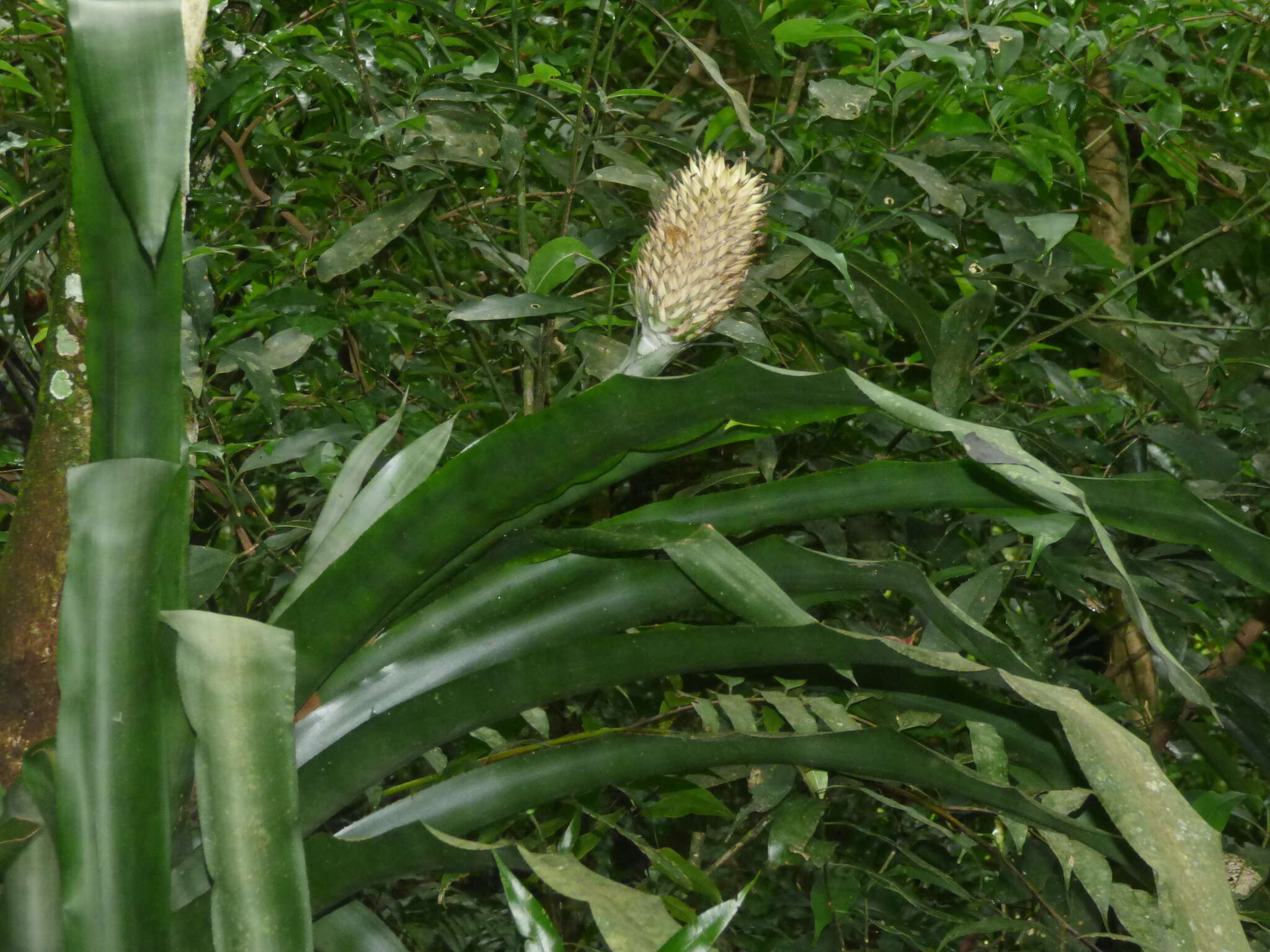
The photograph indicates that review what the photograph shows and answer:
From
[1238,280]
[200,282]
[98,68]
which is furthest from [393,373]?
[1238,280]

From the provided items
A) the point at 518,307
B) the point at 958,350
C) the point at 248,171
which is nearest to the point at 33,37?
the point at 248,171

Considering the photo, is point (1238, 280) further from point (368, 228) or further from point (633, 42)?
point (368, 228)

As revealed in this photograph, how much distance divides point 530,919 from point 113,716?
19cm

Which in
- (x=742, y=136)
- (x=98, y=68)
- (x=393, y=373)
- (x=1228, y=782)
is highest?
(x=98, y=68)

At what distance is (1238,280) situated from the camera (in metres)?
1.81

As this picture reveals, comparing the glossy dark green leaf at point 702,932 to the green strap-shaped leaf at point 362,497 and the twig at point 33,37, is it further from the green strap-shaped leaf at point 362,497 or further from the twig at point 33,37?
the twig at point 33,37

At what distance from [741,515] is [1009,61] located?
20.3 inches

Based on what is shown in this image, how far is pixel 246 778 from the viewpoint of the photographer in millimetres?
399

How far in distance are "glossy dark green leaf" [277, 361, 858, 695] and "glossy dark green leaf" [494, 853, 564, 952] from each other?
133 mm

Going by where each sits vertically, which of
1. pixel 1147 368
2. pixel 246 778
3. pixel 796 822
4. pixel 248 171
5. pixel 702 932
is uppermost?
pixel 248 171

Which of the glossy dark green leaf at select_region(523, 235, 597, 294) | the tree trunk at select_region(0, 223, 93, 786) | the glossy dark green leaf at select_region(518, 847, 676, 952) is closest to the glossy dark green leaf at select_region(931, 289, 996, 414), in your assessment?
the glossy dark green leaf at select_region(523, 235, 597, 294)

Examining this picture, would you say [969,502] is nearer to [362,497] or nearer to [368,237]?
[362,497]

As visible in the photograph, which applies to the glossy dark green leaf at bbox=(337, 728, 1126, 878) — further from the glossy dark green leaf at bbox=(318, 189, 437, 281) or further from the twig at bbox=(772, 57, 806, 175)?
the twig at bbox=(772, 57, 806, 175)

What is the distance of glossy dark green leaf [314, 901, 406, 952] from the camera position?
0.58 meters
